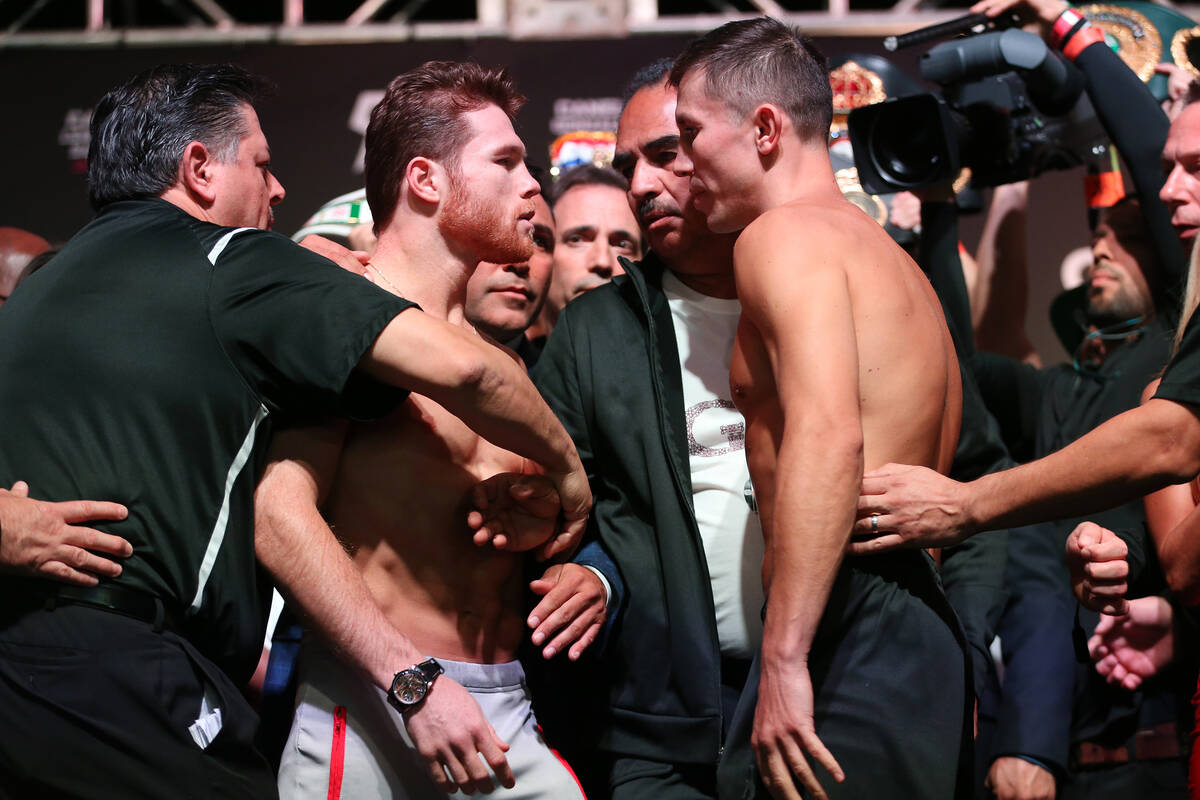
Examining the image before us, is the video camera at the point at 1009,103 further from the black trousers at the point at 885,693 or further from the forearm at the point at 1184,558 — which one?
the black trousers at the point at 885,693

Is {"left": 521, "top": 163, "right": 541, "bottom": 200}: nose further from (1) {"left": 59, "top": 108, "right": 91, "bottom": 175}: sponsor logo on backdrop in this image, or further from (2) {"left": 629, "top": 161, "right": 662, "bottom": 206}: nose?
(1) {"left": 59, "top": 108, "right": 91, "bottom": 175}: sponsor logo on backdrop

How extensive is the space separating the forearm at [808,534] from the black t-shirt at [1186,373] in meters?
0.60

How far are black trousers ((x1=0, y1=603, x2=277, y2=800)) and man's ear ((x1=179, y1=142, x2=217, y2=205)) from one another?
77 cm

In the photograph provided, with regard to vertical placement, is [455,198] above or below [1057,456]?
above

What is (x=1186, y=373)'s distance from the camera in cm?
196

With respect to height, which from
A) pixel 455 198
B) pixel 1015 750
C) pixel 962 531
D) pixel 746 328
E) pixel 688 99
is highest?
pixel 688 99

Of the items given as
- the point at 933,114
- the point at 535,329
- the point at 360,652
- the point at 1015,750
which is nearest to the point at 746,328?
the point at 360,652

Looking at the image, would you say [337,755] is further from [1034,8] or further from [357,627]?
[1034,8]

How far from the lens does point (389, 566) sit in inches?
79.5

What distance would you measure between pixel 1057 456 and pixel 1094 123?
1.68 metres

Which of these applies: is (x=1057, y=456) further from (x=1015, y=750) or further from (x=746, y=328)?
(x=1015, y=750)

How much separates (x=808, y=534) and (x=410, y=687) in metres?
0.65

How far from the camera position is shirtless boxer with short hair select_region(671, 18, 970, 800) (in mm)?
1742

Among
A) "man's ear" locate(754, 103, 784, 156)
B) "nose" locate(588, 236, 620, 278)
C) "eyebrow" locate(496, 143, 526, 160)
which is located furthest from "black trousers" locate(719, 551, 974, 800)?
"nose" locate(588, 236, 620, 278)
